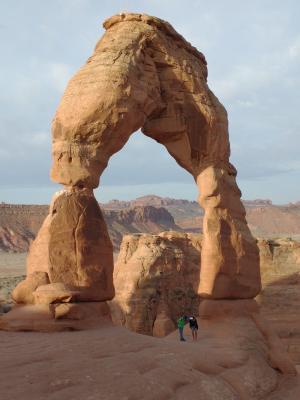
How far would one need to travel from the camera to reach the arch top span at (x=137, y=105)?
8.91m

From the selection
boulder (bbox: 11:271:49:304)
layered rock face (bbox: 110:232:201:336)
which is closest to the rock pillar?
boulder (bbox: 11:271:49:304)

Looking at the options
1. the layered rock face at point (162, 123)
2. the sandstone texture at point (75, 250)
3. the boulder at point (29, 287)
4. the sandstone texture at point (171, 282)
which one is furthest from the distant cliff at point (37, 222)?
the sandstone texture at point (75, 250)

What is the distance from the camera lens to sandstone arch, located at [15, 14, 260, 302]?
860 centimetres

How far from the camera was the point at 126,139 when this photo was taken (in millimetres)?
9711

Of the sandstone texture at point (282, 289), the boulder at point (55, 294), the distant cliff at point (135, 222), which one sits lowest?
the sandstone texture at point (282, 289)

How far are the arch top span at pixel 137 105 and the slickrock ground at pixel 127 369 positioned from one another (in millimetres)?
3011

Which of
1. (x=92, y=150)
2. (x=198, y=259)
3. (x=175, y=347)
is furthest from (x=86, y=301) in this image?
(x=198, y=259)

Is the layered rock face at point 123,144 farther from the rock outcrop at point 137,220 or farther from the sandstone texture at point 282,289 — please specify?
the rock outcrop at point 137,220

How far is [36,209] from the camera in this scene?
251ft

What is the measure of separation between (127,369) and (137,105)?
534cm

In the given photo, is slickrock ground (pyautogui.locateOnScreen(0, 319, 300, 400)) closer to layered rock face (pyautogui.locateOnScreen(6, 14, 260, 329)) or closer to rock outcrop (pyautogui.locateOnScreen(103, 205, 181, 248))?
layered rock face (pyautogui.locateOnScreen(6, 14, 260, 329))

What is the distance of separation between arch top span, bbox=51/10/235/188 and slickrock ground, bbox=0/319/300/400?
301 centimetres

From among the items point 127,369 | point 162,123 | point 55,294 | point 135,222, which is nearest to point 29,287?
point 55,294

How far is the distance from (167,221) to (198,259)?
232 feet
